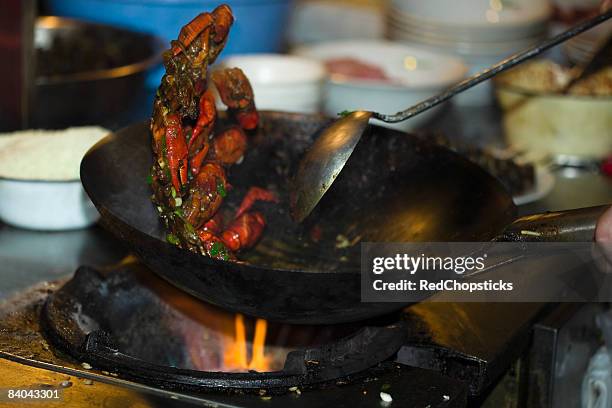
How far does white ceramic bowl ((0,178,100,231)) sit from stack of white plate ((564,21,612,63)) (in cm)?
154

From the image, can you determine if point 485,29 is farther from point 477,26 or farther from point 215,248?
point 215,248

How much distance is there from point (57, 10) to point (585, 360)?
64.4 inches

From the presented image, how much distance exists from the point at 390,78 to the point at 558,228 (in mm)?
1373

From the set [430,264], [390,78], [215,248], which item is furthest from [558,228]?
[390,78]

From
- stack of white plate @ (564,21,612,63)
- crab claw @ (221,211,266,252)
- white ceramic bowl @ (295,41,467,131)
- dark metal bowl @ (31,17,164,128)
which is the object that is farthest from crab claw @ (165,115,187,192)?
stack of white plate @ (564,21,612,63)

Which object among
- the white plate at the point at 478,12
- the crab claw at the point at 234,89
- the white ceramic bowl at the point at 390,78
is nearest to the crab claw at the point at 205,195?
the crab claw at the point at 234,89

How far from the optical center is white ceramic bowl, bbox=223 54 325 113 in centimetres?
206

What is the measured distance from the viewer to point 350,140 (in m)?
1.32

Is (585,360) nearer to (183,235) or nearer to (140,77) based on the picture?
(183,235)

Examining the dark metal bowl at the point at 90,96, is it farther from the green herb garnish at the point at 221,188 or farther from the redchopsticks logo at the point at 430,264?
the redchopsticks logo at the point at 430,264

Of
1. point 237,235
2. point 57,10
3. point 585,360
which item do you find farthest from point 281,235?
point 57,10

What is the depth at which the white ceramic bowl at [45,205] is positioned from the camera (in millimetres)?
1618

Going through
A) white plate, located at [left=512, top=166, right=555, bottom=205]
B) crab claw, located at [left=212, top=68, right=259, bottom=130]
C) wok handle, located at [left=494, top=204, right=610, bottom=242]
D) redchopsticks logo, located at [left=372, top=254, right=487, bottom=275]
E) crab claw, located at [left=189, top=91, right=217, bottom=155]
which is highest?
crab claw, located at [left=212, top=68, right=259, bottom=130]

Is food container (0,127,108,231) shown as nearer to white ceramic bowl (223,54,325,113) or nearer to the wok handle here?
white ceramic bowl (223,54,325,113)
